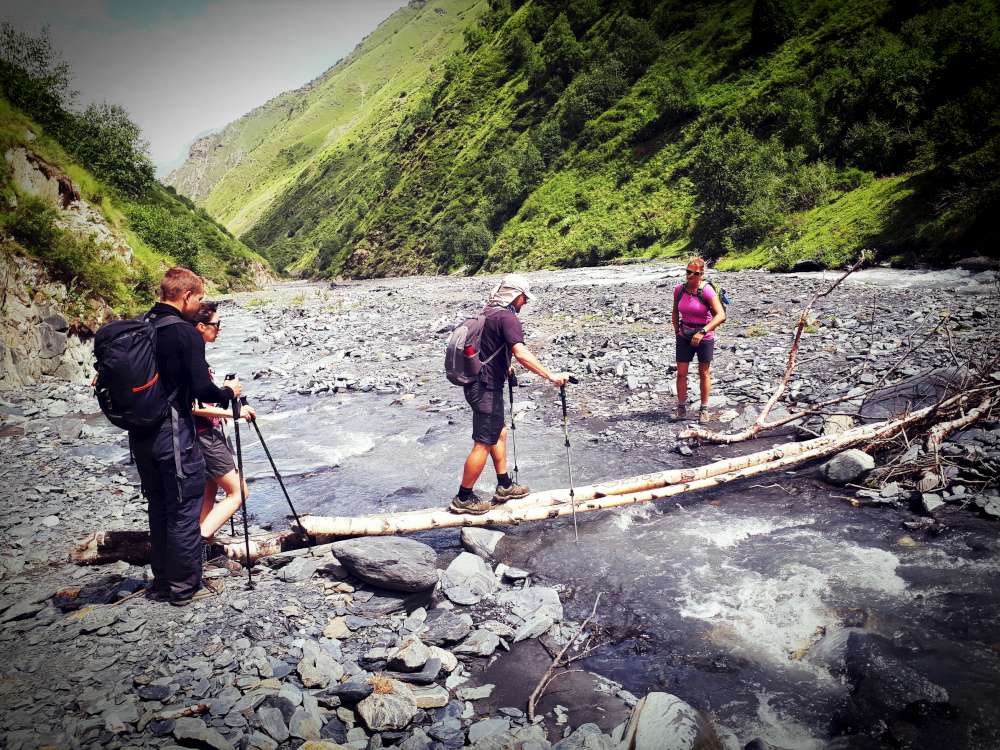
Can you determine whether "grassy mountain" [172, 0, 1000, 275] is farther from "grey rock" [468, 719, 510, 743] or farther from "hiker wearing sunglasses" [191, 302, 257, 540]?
"hiker wearing sunglasses" [191, 302, 257, 540]

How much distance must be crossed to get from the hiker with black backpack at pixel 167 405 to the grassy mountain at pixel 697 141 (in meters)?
27.5

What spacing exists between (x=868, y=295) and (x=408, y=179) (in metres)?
94.5

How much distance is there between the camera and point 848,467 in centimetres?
694

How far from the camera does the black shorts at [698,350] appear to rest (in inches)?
361

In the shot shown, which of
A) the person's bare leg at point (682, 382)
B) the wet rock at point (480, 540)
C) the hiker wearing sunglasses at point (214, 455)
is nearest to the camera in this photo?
the hiker wearing sunglasses at point (214, 455)

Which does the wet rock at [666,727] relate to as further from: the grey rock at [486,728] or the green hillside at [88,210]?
the green hillside at [88,210]

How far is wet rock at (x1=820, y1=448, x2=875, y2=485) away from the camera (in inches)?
271

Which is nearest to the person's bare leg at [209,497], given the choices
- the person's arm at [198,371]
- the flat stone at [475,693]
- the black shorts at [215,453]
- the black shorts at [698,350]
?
the black shorts at [215,453]

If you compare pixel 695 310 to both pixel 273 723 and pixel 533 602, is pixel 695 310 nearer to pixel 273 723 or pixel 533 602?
pixel 533 602

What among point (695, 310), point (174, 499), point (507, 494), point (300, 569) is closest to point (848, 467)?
point (695, 310)

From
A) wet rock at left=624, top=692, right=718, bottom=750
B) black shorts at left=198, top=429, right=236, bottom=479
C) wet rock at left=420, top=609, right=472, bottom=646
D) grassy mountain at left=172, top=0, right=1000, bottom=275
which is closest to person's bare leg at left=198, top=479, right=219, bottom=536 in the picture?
black shorts at left=198, top=429, right=236, bottom=479

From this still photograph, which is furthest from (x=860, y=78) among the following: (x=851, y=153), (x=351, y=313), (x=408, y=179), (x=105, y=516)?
(x=408, y=179)

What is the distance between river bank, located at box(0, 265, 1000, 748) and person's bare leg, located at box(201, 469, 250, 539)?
2.08ft

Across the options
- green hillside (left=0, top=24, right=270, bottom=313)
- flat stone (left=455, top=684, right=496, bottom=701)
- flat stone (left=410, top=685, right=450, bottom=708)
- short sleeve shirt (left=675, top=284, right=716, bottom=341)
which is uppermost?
green hillside (left=0, top=24, right=270, bottom=313)
